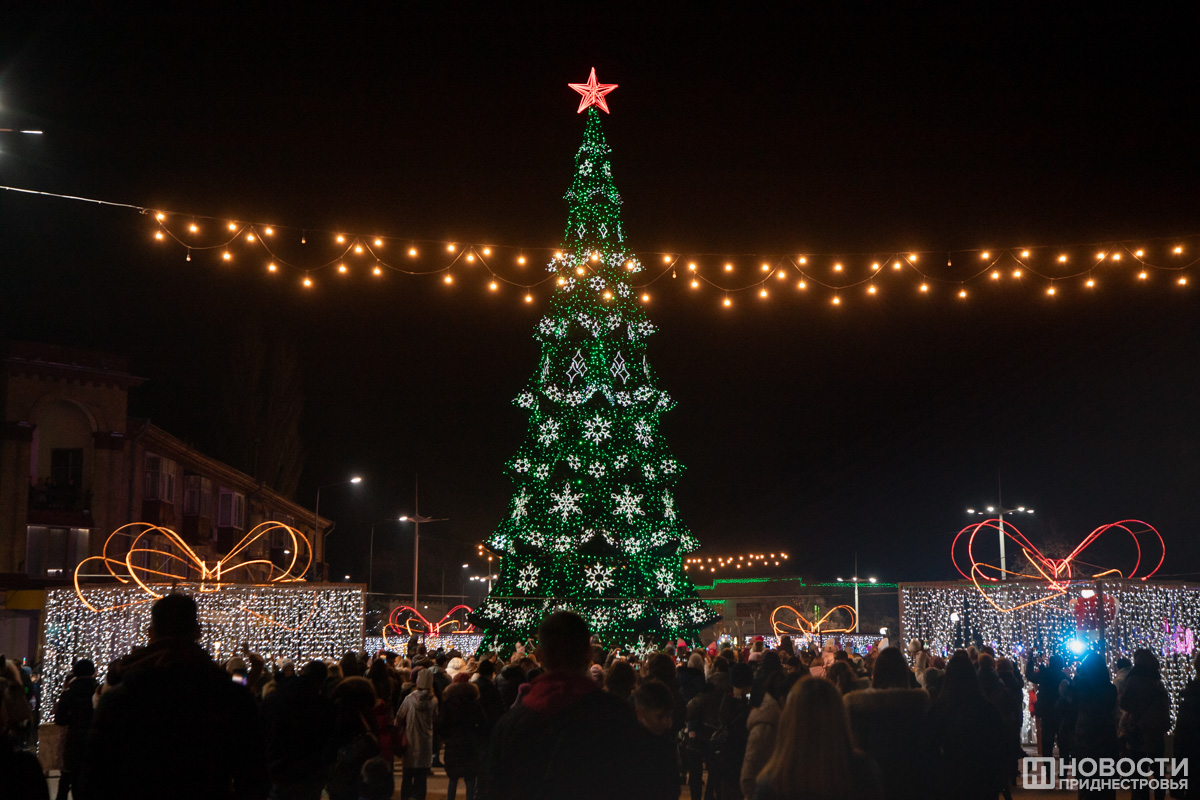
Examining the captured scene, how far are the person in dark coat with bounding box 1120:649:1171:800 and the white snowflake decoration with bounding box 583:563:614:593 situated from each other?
46.1 ft

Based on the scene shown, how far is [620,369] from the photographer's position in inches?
990

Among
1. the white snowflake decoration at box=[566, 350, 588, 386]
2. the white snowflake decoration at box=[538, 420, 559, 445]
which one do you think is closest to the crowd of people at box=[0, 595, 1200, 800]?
the white snowflake decoration at box=[538, 420, 559, 445]

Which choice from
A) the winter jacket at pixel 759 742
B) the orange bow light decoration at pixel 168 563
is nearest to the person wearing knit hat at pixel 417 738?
the orange bow light decoration at pixel 168 563

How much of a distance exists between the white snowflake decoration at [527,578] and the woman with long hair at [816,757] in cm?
1964

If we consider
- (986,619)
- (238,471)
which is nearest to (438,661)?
(986,619)

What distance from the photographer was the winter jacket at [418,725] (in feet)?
39.2

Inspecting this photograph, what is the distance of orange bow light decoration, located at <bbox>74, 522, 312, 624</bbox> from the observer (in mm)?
17172

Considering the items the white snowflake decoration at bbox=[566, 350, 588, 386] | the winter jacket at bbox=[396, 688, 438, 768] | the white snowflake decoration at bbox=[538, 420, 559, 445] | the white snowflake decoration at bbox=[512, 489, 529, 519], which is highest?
the white snowflake decoration at bbox=[566, 350, 588, 386]

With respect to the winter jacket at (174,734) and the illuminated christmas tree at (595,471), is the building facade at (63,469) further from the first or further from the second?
the winter jacket at (174,734)

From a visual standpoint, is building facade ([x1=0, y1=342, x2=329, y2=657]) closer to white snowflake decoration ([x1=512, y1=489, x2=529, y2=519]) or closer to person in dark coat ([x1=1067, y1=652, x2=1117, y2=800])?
white snowflake decoration ([x1=512, y1=489, x2=529, y2=519])

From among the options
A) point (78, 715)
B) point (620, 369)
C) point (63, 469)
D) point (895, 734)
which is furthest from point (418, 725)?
point (63, 469)

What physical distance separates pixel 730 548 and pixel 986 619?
5483cm

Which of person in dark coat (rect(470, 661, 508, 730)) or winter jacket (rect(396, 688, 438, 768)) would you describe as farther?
winter jacket (rect(396, 688, 438, 768))

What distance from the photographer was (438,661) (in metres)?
16.2
